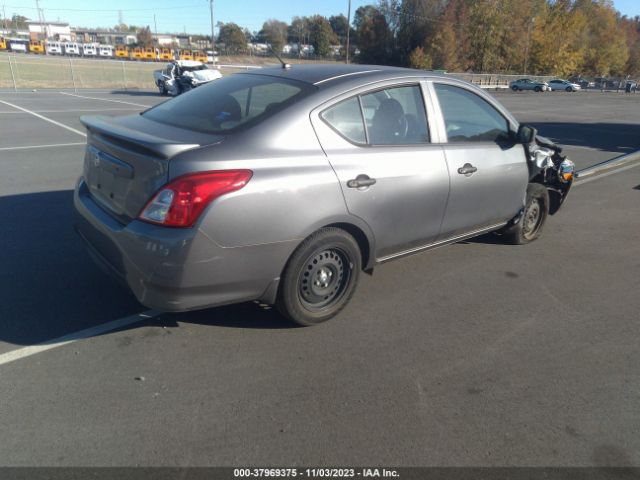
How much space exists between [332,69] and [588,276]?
3120 mm

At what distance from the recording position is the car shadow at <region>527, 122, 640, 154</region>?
536 inches

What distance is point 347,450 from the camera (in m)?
2.47

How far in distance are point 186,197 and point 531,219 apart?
4.11 m

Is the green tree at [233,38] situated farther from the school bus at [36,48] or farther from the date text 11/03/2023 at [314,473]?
the date text 11/03/2023 at [314,473]

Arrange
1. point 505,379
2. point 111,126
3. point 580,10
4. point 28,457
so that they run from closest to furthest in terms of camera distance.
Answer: point 28,457
point 505,379
point 111,126
point 580,10

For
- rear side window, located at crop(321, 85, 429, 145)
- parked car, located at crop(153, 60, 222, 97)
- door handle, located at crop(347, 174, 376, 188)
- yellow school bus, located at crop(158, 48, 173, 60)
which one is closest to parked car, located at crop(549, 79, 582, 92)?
parked car, located at crop(153, 60, 222, 97)

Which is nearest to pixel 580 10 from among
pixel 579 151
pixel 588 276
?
pixel 579 151

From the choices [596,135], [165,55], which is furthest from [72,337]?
[165,55]

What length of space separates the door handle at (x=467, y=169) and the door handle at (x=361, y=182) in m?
1.01

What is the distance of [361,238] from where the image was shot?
3.66 m

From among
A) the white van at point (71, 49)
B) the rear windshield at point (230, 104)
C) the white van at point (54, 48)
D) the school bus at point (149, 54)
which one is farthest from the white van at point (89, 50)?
the rear windshield at point (230, 104)

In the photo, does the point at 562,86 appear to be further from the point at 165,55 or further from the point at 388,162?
the point at 388,162

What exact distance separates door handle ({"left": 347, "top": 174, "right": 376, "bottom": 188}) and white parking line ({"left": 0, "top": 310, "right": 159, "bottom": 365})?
172cm

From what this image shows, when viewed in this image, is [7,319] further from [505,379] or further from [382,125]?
[505,379]
